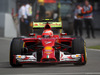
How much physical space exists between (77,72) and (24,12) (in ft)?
48.4

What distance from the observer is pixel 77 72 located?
32.2 feet

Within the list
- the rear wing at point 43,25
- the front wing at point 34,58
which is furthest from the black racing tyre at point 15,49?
the rear wing at point 43,25

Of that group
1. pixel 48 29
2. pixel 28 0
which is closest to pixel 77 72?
pixel 48 29

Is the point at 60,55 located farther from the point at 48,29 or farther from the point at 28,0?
the point at 28,0

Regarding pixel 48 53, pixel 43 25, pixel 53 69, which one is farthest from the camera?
pixel 43 25

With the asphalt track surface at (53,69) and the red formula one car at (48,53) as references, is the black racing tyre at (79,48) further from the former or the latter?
the asphalt track surface at (53,69)

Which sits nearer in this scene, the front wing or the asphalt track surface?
the asphalt track surface

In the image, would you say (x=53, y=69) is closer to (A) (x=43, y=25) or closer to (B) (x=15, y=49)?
(B) (x=15, y=49)

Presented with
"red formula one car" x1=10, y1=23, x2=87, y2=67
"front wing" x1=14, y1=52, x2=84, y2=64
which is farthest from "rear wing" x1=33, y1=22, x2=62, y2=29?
"front wing" x1=14, y1=52, x2=84, y2=64

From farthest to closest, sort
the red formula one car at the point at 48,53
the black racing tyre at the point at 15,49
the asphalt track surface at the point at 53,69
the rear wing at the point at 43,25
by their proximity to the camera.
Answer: the rear wing at the point at 43,25 → the black racing tyre at the point at 15,49 → the red formula one car at the point at 48,53 → the asphalt track surface at the point at 53,69

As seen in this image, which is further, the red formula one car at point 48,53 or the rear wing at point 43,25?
the rear wing at point 43,25

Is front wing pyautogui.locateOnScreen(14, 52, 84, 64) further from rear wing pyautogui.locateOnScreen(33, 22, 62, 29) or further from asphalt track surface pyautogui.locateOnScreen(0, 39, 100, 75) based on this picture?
rear wing pyautogui.locateOnScreen(33, 22, 62, 29)

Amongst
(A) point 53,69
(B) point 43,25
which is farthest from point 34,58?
(B) point 43,25

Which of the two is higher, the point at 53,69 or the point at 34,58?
the point at 34,58
